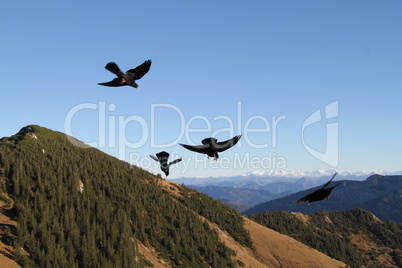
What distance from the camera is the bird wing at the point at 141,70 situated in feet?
35.2

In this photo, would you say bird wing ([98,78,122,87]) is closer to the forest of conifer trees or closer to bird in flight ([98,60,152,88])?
bird in flight ([98,60,152,88])

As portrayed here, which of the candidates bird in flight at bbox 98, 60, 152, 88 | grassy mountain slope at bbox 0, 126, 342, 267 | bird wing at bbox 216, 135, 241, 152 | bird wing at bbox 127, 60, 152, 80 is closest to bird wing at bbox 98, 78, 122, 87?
bird in flight at bbox 98, 60, 152, 88

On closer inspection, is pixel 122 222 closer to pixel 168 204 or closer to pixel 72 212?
pixel 72 212

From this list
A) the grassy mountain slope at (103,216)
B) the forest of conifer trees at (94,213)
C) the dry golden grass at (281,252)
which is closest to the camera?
the forest of conifer trees at (94,213)

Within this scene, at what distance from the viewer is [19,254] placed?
211 ft

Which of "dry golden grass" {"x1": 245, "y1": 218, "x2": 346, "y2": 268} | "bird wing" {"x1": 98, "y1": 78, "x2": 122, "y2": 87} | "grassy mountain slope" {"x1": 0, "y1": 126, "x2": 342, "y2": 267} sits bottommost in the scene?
"dry golden grass" {"x1": 245, "y1": 218, "x2": 346, "y2": 268}

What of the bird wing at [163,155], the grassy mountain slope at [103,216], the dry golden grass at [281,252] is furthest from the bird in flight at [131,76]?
the dry golden grass at [281,252]

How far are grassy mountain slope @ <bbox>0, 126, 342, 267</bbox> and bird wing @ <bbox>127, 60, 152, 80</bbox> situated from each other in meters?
67.6

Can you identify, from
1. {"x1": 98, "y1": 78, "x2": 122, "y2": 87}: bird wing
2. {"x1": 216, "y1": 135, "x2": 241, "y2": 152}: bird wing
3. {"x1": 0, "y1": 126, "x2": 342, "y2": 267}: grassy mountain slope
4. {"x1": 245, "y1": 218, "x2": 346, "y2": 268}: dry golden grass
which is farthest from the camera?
{"x1": 245, "y1": 218, "x2": 346, "y2": 268}: dry golden grass

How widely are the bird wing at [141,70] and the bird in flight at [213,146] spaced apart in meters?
3.52

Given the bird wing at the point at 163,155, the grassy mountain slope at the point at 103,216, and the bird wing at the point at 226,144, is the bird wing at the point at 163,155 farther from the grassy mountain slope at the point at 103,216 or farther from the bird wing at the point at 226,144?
the grassy mountain slope at the point at 103,216

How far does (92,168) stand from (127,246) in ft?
167

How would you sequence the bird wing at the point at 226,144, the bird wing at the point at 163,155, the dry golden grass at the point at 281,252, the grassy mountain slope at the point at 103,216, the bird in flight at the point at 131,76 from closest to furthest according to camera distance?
the bird wing at the point at 226,144
the bird in flight at the point at 131,76
the bird wing at the point at 163,155
the grassy mountain slope at the point at 103,216
the dry golden grass at the point at 281,252

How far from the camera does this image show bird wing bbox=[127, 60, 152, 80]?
1073cm
